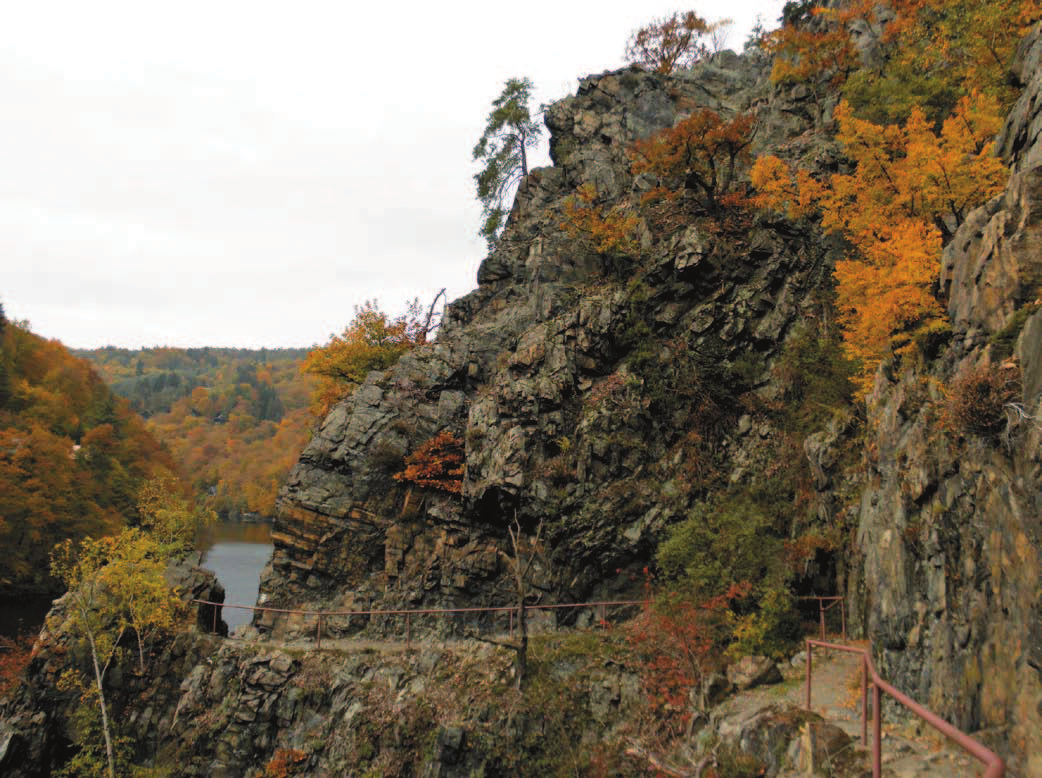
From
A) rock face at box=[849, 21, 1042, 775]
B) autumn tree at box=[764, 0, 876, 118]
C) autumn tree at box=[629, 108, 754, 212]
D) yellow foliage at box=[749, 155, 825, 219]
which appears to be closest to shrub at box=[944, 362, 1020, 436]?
rock face at box=[849, 21, 1042, 775]

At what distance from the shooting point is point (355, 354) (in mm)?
28391

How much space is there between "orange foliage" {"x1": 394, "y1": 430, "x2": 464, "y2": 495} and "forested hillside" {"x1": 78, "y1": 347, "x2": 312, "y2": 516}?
44935mm

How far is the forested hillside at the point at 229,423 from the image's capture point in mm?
92688

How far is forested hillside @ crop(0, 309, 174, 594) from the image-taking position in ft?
130

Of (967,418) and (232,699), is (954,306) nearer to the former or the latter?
(967,418)

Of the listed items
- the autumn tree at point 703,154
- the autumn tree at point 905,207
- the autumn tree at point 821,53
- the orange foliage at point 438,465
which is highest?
the autumn tree at point 821,53

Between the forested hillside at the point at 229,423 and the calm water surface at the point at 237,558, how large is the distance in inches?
170

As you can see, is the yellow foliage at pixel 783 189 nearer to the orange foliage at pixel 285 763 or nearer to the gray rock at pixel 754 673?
the gray rock at pixel 754 673

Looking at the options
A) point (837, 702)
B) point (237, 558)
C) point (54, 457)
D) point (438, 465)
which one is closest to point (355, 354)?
point (438, 465)

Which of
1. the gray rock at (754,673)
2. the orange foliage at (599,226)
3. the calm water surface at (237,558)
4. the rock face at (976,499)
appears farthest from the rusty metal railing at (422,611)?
the orange foliage at (599,226)

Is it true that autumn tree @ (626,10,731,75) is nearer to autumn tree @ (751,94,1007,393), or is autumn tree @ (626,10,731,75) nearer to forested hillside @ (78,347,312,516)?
autumn tree @ (751,94,1007,393)

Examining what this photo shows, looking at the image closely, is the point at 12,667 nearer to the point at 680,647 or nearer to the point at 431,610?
the point at 431,610

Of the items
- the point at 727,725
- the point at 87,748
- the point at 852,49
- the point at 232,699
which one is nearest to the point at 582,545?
the point at 727,725

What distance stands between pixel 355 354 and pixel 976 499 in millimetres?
25249
